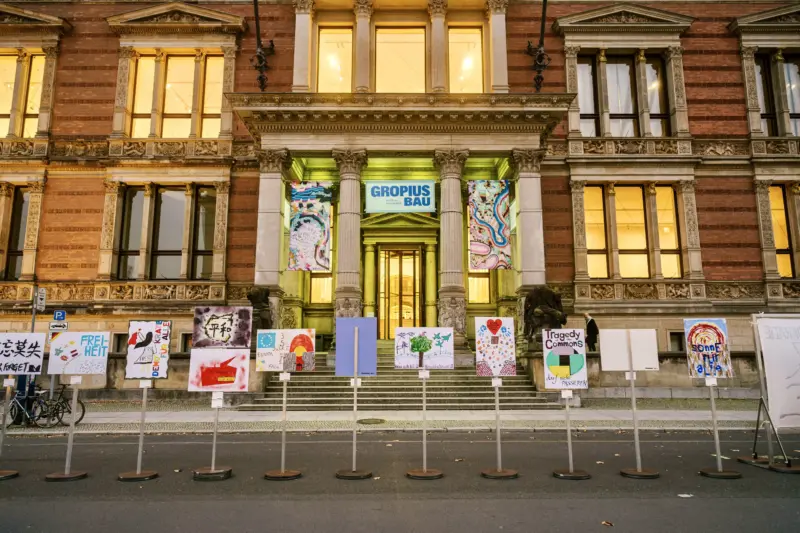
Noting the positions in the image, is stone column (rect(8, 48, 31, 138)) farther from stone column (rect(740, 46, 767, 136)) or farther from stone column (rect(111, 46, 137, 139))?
stone column (rect(740, 46, 767, 136))

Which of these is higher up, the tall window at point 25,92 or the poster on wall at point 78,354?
the tall window at point 25,92

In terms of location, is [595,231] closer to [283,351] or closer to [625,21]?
[625,21]

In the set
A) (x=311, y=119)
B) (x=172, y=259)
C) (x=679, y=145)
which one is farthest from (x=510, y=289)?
(x=172, y=259)

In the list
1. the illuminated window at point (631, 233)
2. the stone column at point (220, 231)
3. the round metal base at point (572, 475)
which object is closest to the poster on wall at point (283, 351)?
the round metal base at point (572, 475)

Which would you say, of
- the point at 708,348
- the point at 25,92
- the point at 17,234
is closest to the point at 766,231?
the point at 708,348

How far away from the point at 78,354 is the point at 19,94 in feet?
63.5

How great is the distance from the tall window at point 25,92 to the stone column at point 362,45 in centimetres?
1400

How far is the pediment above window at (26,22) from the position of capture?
2234 centimetres

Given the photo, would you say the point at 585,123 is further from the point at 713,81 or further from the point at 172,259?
the point at 172,259

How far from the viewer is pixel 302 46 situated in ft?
70.4

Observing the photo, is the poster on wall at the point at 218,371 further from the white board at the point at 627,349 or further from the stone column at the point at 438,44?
the stone column at the point at 438,44

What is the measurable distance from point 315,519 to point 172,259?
61.3 ft

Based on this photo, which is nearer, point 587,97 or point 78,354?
point 78,354

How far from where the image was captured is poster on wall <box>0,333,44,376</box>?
9977 millimetres
